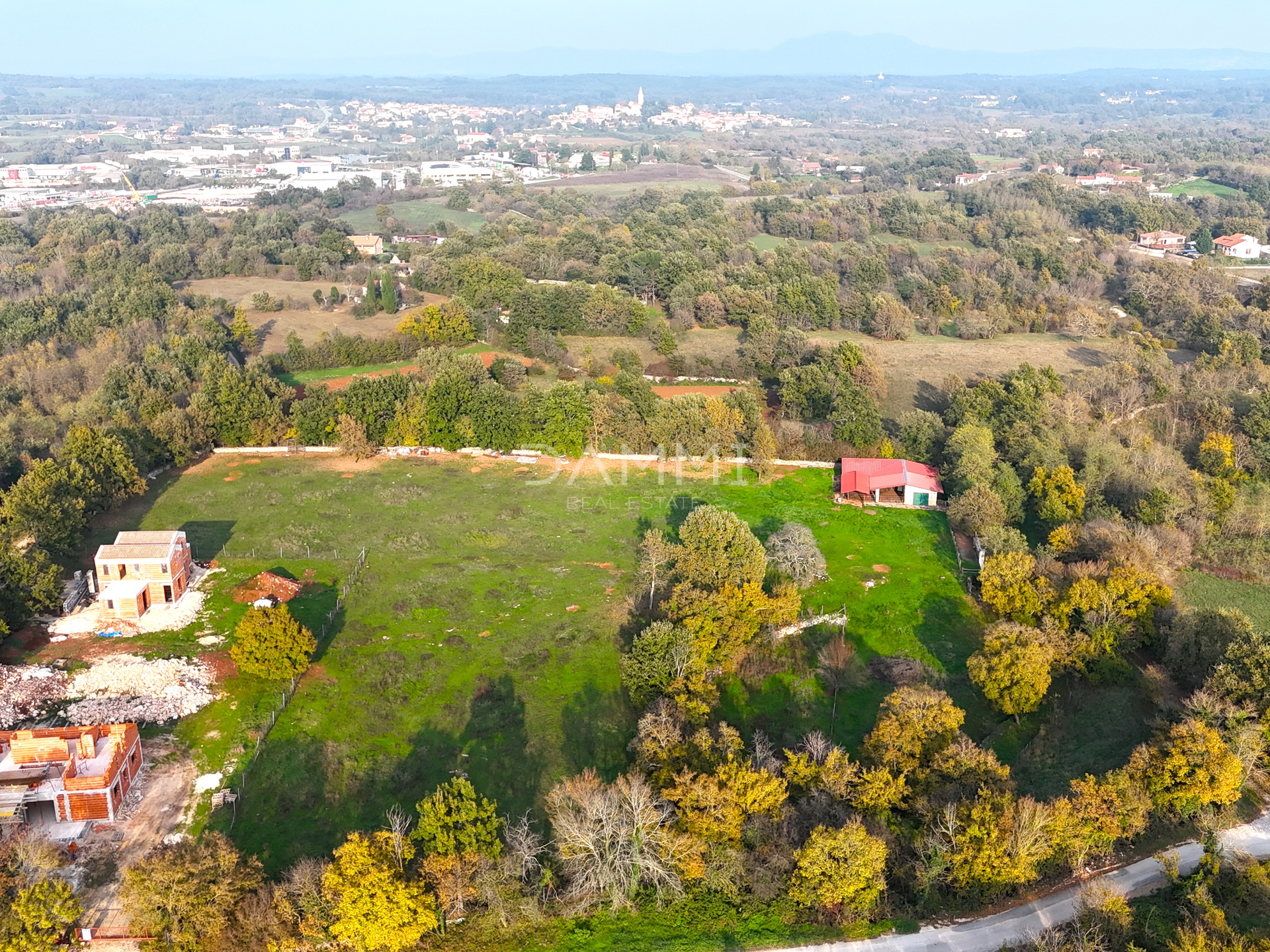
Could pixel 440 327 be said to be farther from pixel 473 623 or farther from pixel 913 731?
pixel 913 731

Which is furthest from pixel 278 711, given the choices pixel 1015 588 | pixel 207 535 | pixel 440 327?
pixel 440 327

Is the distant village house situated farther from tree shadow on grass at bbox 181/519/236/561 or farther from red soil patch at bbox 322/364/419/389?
tree shadow on grass at bbox 181/519/236/561

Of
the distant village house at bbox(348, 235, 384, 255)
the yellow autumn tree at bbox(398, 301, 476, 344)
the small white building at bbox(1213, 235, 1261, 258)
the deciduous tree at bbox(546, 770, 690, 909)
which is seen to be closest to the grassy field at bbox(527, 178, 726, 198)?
the distant village house at bbox(348, 235, 384, 255)

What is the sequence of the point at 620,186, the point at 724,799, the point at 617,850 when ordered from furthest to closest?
the point at 620,186 < the point at 724,799 < the point at 617,850

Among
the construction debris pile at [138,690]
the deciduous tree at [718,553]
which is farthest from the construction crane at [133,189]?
the deciduous tree at [718,553]

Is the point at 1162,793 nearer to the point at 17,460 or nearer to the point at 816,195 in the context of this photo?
the point at 17,460
